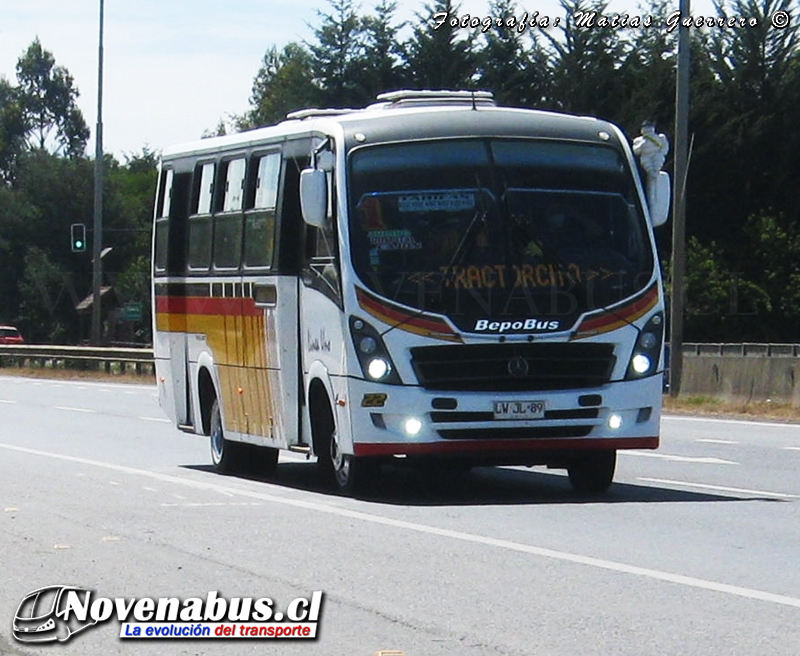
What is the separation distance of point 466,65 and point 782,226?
1291 centimetres

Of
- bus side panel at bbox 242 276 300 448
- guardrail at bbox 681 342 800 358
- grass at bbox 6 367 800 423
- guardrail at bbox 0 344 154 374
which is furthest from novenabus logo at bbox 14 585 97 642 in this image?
guardrail at bbox 0 344 154 374

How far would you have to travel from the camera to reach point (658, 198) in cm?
1636

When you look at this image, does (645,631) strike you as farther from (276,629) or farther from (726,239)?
(726,239)

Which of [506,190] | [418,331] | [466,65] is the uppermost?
[466,65]

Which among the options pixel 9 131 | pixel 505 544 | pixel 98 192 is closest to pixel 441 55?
pixel 98 192

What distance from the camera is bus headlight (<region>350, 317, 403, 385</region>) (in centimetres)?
1524

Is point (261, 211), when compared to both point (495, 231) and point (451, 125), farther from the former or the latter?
point (495, 231)

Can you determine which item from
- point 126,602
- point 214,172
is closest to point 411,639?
point 126,602

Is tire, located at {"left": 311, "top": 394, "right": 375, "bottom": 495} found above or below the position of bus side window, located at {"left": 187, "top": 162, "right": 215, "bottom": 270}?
below

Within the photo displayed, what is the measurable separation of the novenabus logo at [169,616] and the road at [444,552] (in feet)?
0.29

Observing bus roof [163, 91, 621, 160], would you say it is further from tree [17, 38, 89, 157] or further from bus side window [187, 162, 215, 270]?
tree [17, 38, 89, 157]

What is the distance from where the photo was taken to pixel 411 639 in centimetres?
881

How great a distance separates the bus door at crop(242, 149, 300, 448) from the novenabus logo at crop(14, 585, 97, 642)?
6750mm

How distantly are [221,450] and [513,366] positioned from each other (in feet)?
15.9
